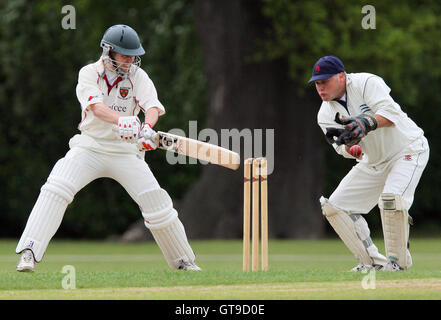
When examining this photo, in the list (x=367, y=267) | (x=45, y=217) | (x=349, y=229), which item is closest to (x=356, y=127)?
(x=349, y=229)

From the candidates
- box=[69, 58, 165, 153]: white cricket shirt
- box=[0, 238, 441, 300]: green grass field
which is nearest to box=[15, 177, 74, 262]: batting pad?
box=[0, 238, 441, 300]: green grass field

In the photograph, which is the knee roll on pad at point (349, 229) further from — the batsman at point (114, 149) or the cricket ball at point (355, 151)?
the batsman at point (114, 149)

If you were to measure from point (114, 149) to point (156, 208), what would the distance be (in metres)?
0.49

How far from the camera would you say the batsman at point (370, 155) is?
6.17 meters

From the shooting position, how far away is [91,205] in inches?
603

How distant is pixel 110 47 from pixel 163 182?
916 cm

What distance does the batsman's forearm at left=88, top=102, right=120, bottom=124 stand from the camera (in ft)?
20.0

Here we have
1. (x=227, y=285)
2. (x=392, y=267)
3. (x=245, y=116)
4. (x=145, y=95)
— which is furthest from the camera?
(x=245, y=116)

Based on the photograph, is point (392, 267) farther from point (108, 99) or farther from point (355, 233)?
point (108, 99)

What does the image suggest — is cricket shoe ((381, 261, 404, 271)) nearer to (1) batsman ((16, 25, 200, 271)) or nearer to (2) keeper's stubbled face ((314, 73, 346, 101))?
(2) keeper's stubbled face ((314, 73, 346, 101))

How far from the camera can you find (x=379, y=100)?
20.5 feet

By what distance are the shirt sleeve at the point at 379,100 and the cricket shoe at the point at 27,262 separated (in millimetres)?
2432

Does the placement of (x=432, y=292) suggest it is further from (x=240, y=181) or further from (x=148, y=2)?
(x=148, y=2)

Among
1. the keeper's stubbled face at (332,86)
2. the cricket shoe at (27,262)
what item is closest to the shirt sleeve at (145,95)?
the keeper's stubbled face at (332,86)
